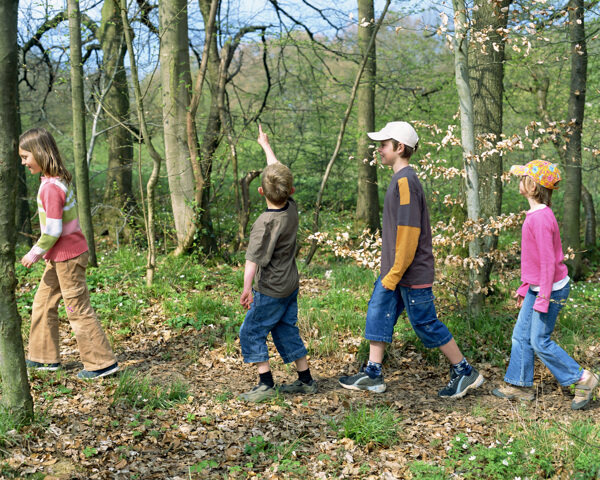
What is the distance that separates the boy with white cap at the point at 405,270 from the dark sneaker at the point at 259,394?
754 millimetres

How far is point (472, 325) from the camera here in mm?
5629

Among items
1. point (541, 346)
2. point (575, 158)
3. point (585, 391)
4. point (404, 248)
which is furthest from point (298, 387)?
point (575, 158)

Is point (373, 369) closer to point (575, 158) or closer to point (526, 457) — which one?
point (526, 457)

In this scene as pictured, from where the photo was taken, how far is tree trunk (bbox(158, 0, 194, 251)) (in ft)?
24.0

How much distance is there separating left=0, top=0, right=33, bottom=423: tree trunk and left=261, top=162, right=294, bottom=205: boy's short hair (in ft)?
5.49

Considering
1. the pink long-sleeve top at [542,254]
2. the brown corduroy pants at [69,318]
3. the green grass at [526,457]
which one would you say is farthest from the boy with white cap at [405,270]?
the brown corduroy pants at [69,318]

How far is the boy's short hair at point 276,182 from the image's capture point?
4.00 metres

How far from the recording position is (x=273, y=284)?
416cm

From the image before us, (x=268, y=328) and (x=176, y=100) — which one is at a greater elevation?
(x=176, y=100)

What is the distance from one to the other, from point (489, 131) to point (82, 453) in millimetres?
5264

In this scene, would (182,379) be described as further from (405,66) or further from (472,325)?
(405,66)

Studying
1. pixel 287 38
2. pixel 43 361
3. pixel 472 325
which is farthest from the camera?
pixel 287 38

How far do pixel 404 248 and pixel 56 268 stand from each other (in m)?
2.85

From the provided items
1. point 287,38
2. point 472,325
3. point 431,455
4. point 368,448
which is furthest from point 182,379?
point 287,38
